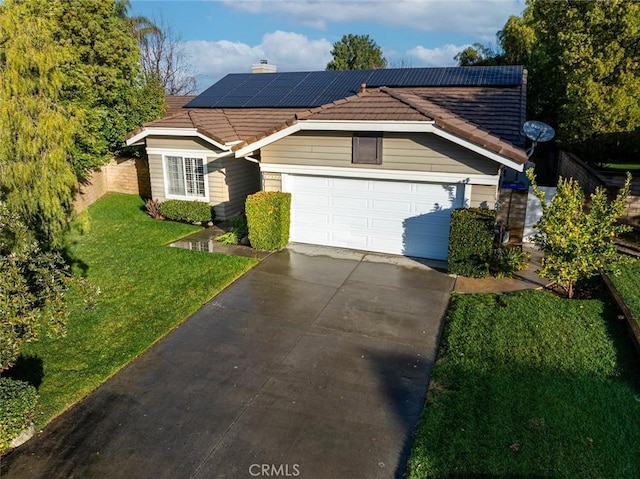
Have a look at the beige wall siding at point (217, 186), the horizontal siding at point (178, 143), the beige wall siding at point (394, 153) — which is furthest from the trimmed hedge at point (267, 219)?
the horizontal siding at point (178, 143)

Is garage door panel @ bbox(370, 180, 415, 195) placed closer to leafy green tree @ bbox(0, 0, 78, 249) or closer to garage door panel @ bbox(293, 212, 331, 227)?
garage door panel @ bbox(293, 212, 331, 227)

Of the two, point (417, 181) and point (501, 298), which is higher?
point (417, 181)

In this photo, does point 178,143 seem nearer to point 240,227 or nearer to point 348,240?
point 240,227

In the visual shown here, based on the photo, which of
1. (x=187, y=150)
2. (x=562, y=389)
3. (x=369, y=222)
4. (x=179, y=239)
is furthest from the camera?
(x=187, y=150)

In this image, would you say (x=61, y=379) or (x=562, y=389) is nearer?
(x=562, y=389)

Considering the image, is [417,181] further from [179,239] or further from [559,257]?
[179,239]

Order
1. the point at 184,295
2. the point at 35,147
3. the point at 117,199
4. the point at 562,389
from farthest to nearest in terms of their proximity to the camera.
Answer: the point at 117,199
the point at 184,295
the point at 35,147
the point at 562,389

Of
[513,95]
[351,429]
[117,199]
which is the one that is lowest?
[351,429]

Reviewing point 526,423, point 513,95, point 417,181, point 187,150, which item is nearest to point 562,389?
point 526,423
